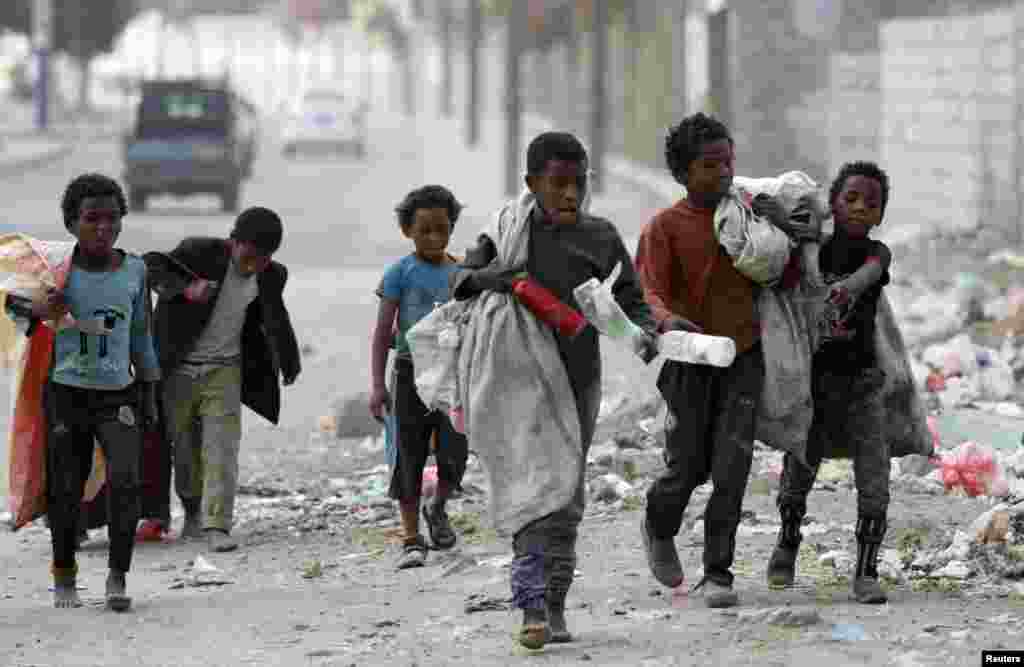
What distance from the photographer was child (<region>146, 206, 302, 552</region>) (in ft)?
29.7

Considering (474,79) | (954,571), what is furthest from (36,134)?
(954,571)

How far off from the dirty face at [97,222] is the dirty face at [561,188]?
1572 mm

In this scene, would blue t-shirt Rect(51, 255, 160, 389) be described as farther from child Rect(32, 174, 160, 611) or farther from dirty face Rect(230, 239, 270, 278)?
dirty face Rect(230, 239, 270, 278)

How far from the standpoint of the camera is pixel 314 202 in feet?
119

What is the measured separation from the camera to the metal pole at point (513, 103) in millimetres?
37062

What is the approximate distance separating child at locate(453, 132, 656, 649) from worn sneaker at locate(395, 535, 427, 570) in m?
1.73

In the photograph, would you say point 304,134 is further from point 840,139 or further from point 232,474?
point 232,474

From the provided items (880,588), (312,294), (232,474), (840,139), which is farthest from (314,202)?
(880,588)

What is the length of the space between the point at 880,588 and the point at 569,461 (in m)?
1.12

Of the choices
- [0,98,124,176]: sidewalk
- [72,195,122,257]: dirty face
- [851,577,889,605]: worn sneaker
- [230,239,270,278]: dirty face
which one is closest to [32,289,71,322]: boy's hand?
[72,195,122,257]: dirty face

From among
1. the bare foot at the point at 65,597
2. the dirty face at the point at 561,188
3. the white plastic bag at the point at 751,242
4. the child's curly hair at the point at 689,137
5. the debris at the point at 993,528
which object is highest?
the child's curly hair at the point at 689,137

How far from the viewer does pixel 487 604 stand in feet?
24.8

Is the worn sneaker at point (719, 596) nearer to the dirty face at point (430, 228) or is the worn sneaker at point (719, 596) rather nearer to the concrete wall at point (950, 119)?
the dirty face at point (430, 228)

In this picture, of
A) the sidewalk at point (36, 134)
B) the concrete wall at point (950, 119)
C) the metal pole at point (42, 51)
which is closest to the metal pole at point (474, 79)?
the sidewalk at point (36, 134)
